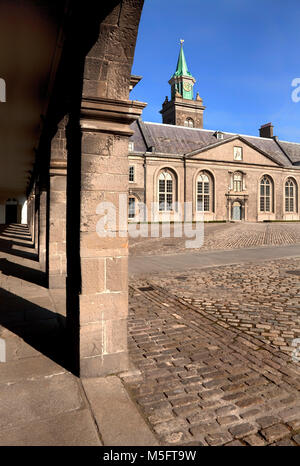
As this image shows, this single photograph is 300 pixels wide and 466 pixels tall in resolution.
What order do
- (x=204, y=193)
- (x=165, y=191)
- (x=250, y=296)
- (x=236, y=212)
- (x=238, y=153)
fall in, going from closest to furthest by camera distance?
1. (x=250, y=296)
2. (x=165, y=191)
3. (x=204, y=193)
4. (x=238, y=153)
5. (x=236, y=212)

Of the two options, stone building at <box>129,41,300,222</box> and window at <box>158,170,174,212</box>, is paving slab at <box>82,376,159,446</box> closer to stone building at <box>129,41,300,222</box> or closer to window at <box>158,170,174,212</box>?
stone building at <box>129,41,300,222</box>

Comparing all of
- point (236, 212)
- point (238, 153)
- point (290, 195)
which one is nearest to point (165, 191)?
point (236, 212)

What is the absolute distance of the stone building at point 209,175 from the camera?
1393 inches

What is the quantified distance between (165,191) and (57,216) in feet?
101

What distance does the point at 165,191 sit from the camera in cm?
3672

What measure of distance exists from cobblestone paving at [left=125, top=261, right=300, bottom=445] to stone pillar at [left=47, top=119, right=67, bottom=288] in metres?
2.08

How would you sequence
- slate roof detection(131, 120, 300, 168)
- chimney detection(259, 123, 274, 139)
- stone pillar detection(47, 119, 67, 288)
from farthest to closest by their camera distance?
chimney detection(259, 123, 274, 139)
slate roof detection(131, 120, 300, 168)
stone pillar detection(47, 119, 67, 288)

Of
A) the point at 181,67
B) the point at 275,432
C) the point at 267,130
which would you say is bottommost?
the point at 275,432

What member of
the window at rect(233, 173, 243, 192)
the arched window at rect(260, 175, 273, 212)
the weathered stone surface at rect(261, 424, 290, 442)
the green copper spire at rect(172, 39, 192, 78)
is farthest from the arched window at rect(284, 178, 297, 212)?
the weathered stone surface at rect(261, 424, 290, 442)

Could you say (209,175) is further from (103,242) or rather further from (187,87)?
(103,242)

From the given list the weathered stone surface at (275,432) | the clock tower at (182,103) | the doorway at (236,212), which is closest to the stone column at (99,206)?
the weathered stone surface at (275,432)

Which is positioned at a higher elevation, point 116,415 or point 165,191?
point 165,191

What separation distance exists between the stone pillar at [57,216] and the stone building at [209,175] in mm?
27799

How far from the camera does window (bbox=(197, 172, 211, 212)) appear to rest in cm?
3812
